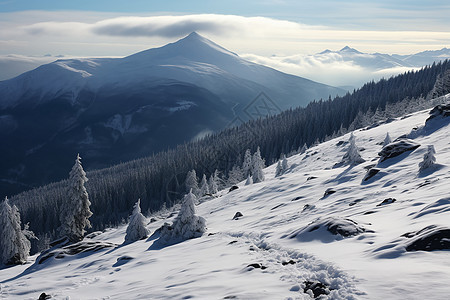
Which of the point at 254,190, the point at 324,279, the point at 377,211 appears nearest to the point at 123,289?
the point at 324,279

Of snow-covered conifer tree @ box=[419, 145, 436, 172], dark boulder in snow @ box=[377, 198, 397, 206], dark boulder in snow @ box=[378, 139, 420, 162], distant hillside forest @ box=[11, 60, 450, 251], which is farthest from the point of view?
distant hillside forest @ box=[11, 60, 450, 251]

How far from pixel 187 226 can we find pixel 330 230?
14715 mm

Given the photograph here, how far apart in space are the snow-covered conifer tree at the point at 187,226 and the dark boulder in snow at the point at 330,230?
1160 centimetres

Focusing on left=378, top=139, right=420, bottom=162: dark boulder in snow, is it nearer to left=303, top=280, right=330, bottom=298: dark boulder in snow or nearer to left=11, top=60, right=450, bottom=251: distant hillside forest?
left=303, top=280, right=330, bottom=298: dark boulder in snow

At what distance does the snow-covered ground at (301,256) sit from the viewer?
1219cm

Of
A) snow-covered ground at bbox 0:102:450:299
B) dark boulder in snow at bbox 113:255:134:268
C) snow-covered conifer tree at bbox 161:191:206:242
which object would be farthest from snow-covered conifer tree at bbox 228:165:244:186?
dark boulder in snow at bbox 113:255:134:268

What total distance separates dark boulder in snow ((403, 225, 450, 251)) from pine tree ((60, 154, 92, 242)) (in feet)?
137

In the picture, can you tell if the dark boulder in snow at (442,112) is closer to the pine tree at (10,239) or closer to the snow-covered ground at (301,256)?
the snow-covered ground at (301,256)

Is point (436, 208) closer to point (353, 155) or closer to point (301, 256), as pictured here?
point (301, 256)

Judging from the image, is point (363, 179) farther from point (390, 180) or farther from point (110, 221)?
point (110, 221)

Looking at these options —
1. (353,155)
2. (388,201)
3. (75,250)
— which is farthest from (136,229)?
(353,155)

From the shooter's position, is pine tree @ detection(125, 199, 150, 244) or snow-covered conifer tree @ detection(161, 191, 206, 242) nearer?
snow-covered conifer tree @ detection(161, 191, 206, 242)

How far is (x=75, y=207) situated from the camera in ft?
155

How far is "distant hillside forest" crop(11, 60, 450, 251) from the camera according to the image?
406ft
